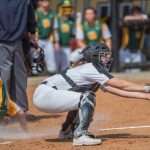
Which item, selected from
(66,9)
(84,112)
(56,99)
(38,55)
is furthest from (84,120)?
(66,9)

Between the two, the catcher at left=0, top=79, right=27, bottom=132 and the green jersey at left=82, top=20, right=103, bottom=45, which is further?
the green jersey at left=82, top=20, right=103, bottom=45

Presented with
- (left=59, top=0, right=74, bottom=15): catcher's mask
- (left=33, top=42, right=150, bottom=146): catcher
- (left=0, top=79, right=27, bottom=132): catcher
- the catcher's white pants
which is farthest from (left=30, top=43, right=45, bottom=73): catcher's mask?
(left=59, top=0, right=74, bottom=15): catcher's mask

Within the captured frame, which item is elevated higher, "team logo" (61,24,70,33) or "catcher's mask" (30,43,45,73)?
"catcher's mask" (30,43,45,73)

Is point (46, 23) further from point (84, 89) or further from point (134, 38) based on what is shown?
point (84, 89)

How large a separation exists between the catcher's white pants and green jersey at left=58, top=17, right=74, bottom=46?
6548mm

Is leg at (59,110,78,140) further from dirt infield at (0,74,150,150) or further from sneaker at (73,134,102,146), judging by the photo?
sneaker at (73,134,102,146)

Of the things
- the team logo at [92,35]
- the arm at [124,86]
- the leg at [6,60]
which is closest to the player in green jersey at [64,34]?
the team logo at [92,35]

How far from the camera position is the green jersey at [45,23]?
44.0 feet

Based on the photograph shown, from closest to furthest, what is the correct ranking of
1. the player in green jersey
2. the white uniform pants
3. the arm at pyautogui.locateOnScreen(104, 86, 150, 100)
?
the arm at pyautogui.locateOnScreen(104, 86, 150, 100)
the player in green jersey
the white uniform pants

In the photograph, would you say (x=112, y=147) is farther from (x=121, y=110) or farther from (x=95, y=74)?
(x=121, y=110)

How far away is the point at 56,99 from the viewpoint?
7160 mm

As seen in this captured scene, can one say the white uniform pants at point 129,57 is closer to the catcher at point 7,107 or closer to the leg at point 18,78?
the leg at point 18,78

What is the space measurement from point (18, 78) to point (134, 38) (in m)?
6.26

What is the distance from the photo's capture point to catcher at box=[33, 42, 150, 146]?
702 centimetres
